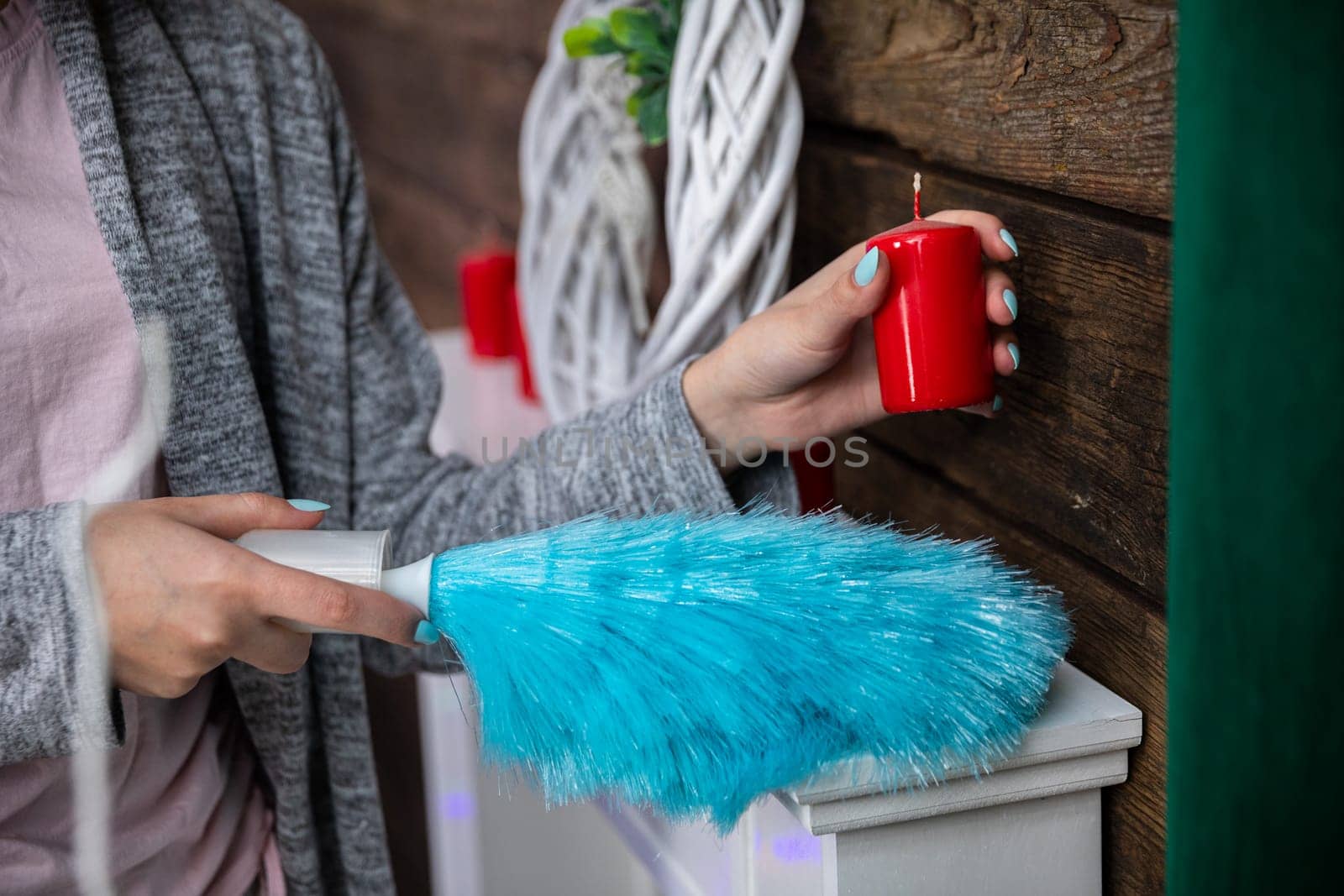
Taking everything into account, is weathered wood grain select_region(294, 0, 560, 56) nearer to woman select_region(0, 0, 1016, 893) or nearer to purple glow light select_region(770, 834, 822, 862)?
woman select_region(0, 0, 1016, 893)

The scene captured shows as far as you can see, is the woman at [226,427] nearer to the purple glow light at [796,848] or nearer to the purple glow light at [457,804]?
the purple glow light at [796,848]

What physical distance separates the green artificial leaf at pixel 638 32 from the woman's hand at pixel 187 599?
0.54 metres

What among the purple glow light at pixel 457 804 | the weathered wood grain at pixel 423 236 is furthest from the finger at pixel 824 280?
the weathered wood grain at pixel 423 236

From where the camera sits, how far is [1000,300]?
627 millimetres

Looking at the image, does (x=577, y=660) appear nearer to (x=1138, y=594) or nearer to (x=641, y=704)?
(x=641, y=704)

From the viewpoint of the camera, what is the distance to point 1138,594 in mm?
605

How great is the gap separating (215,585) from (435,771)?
910 mm

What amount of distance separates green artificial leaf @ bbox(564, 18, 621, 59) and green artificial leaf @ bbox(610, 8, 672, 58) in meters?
0.03

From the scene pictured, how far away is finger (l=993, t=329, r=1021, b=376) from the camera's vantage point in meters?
0.64

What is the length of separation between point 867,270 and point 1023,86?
136mm

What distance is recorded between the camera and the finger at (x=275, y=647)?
0.53 m

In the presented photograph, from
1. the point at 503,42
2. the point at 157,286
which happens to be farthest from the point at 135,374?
the point at 503,42

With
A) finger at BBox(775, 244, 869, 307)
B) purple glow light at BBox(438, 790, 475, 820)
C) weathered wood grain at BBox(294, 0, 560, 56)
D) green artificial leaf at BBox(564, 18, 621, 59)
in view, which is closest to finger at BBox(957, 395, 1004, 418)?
finger at BBox(775, 244, 869, 307)

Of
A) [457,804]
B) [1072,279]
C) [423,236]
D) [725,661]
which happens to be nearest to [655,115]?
[1072,279]
